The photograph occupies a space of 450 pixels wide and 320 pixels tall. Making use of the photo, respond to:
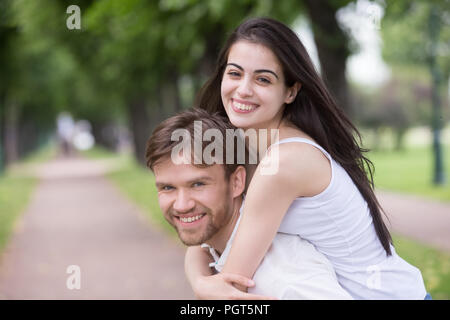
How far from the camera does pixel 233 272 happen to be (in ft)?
6.81

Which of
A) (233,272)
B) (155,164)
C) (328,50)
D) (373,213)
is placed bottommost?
(233,272)

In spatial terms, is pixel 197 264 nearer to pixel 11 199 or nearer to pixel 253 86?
pixel 253 86

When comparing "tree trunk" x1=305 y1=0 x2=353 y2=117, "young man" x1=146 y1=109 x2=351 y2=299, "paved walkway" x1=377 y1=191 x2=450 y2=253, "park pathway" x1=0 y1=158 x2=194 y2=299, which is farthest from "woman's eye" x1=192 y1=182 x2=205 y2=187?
"paved walkway" x1=377 y1=191 x2=450 y2=253

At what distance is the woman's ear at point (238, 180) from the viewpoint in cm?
232

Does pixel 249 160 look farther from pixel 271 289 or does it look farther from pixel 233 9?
pixel 233 9

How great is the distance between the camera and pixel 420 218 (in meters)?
10.7

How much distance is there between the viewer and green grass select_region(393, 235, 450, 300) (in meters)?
6.12

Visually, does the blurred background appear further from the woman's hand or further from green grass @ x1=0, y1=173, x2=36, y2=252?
the woman's hand

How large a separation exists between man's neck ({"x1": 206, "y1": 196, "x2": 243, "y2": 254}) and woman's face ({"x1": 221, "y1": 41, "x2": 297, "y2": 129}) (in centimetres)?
33

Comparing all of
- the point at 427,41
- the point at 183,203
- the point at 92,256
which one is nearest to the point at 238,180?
the point at 183,203

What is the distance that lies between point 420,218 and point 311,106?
9082mm

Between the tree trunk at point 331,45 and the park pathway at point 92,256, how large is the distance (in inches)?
126
